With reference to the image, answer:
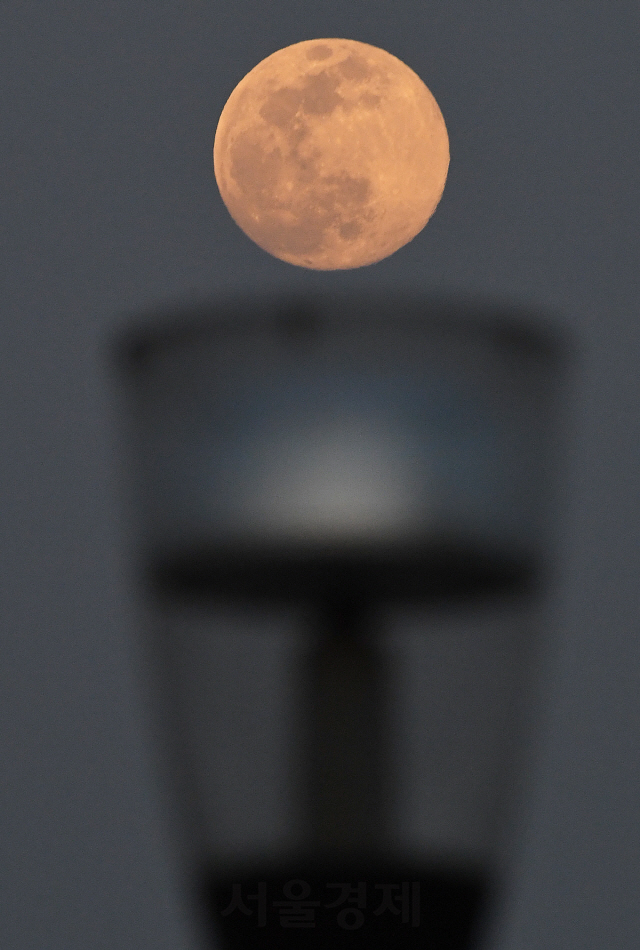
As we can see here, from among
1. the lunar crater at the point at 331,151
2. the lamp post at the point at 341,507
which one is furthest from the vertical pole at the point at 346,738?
the lunar crater at the point at 331,151

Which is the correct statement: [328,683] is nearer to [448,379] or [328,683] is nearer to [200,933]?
[200,933]

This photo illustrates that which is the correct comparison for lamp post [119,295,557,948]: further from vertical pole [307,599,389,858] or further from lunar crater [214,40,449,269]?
lunar crater [214,40,449,269]

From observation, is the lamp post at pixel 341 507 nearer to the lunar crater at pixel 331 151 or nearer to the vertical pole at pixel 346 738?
the vertical pole at pixel 346 738

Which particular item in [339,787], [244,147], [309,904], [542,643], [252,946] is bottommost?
[252,946]

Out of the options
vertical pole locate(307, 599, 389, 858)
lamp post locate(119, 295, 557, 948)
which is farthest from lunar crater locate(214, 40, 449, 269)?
vertical pole locate(307, 599, 389, 858)

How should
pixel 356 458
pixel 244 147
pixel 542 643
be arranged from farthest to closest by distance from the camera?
pixel 356 458, pixel 542 643, pixel 244 147

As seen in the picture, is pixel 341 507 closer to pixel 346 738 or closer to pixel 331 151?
pixel 346 738

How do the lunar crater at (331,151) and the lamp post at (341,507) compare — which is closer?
the lunar crater at (331,151)

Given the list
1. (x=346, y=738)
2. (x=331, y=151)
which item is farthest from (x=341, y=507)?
(x=331, y=151)

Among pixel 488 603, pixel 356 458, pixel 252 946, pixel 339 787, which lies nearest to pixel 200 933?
pixel 252 946
